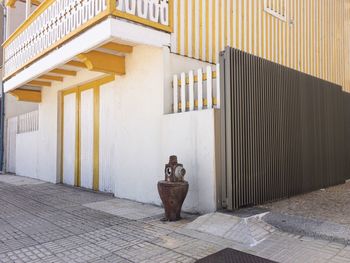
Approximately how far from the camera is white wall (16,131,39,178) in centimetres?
1162

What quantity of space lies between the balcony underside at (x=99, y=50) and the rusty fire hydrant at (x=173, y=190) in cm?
243

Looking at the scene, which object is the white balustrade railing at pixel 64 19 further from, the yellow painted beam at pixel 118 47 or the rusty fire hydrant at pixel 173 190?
the rusty fire hydrant at pixel 173 190

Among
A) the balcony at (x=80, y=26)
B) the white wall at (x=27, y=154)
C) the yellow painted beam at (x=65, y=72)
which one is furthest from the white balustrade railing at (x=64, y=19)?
the white wall at (x=27, y=154)

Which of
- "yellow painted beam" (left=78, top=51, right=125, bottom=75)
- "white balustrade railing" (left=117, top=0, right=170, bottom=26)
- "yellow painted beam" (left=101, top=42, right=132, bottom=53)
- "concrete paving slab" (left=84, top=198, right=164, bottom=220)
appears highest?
"white balustrade railing" (left=117, top=0, right=170, bottom=26)

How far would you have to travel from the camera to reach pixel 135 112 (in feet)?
23.0

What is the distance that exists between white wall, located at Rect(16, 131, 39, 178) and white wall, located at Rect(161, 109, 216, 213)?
7.19 meters

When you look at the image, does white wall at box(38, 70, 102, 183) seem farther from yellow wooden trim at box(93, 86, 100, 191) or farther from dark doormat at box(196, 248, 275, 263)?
dark doormat at box(196, 248, 275, 263)

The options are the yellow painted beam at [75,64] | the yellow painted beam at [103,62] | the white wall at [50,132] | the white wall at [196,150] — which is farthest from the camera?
the white wall at [50,132]

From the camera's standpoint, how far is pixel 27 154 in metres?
12.2

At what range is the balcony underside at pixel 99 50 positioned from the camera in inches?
228

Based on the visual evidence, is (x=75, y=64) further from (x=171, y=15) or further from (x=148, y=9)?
(x=171, y=15)

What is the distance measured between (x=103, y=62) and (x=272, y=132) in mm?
3765

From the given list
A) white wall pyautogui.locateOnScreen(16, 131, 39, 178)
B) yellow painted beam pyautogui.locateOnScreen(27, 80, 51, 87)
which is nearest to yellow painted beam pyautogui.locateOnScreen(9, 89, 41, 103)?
yellow painted beam pyautogui.locateOnScreen(27, 80, 51, 87)

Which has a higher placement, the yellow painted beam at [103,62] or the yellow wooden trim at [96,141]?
the yellow painted beam at [103,62]
